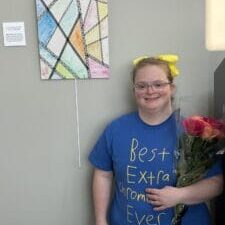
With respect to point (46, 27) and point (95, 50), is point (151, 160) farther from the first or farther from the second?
point (46, 27)

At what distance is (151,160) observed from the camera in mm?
1490

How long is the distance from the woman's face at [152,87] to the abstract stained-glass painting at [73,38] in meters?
0.23

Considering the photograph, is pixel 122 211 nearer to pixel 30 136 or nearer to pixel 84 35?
pixel 30 136

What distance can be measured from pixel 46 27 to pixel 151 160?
0.72m

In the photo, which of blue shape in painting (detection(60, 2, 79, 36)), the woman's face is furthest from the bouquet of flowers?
blue shape in painting (detection(60, 2, 79, 36))

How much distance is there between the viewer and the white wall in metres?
1.62

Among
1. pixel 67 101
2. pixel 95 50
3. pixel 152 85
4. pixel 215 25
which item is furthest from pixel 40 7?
pixel 215 25

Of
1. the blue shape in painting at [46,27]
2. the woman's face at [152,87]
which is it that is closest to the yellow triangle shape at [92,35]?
the blue shape in painting at [46,27]

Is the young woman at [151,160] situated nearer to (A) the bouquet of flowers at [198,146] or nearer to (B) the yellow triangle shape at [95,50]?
A: (A) the bouquet of flowers at [198,146]

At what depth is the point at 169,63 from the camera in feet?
5.04

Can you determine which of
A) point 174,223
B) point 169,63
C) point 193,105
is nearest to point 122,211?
point 174,223

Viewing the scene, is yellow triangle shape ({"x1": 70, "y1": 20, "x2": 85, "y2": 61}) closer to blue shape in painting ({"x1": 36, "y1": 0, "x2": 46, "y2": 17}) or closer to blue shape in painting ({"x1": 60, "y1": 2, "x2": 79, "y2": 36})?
blue shape in painting ({"x1": 60, "y1": 2, "x2": 79, "y2": 36})

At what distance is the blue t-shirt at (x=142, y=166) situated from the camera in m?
1.48

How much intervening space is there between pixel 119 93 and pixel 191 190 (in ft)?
1.77
